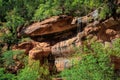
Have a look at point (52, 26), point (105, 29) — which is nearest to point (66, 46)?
point (52, 26)

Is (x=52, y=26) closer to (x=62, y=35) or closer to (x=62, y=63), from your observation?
(x=62, y=35)

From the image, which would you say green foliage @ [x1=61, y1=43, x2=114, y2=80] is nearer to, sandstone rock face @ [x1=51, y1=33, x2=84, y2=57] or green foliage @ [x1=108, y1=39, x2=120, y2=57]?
green foliage @ [x1=108, y1=39, x2=120, y2=57]

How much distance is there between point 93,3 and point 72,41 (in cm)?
465

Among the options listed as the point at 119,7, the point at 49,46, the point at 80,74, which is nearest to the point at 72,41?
the point at 49,46

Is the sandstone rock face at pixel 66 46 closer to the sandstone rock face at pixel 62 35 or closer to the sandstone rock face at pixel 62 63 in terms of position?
the sandstone rock face at pixel 62 35

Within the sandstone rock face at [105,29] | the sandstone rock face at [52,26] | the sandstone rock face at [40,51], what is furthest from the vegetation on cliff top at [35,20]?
the sandstone rock face at [52,26]

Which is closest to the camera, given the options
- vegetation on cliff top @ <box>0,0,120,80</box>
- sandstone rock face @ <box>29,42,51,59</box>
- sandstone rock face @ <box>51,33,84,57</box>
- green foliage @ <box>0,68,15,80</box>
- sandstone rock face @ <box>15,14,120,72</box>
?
vegetation on cliff top @ <box>0,0,120,80</box>

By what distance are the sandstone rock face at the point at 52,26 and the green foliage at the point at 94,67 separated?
8.82 m

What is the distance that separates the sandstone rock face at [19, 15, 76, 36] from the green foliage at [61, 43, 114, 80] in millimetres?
8823

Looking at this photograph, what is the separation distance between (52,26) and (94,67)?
10.7 metres

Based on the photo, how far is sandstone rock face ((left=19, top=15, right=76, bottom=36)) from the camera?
33.2 metres

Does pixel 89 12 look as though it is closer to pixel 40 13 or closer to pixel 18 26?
pixel 40 13

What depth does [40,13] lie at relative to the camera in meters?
35.9

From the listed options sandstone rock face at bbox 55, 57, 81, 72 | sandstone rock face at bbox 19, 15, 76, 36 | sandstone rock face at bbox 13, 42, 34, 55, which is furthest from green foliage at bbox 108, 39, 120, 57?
sandstone rock face at bbox 13, 42, 34, 55
